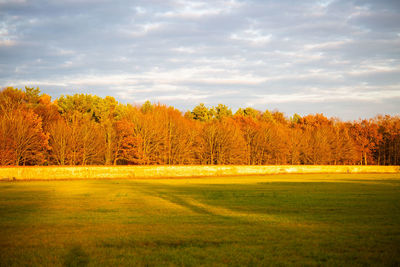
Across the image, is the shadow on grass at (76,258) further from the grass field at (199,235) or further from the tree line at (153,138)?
the tree line at (153,138)

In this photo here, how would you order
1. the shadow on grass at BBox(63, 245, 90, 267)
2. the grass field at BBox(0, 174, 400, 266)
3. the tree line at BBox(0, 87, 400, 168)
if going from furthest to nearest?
the tree line at BBox(0, 87, 400, 168)
the grass field at BBox(0, 174, 400, 266)
the shadow on grass at BBox(63, 245, 90, 267)

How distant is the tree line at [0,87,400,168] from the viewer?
48.1 m

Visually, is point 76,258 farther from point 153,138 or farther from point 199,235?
point 153,138

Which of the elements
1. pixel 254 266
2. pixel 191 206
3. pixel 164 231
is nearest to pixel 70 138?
pixel 191 206

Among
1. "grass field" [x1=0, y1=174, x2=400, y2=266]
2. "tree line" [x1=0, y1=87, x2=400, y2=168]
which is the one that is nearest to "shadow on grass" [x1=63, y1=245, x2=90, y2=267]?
"grass field" [x1=0, y1=174, x2=400, y2=266]

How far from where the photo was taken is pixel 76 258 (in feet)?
23.0

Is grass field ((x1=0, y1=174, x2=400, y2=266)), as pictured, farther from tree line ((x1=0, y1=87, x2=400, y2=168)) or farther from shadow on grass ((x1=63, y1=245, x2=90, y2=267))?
tree line ((x1=0, y1=87, x2=400, y2=168))

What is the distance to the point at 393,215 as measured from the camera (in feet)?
39.9

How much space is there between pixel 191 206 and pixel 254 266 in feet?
28.8

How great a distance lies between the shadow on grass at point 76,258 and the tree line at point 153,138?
41325mm

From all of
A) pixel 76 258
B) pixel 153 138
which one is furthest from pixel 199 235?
pixel 153 138

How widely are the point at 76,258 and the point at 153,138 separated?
49.8 metres

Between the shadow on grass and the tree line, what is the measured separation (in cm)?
4132

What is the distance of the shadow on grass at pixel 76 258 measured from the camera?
6699 mm
